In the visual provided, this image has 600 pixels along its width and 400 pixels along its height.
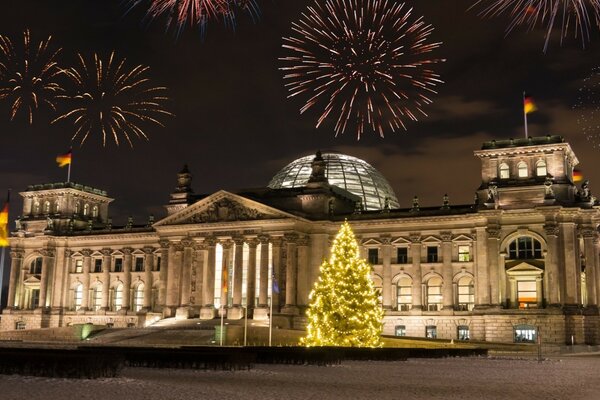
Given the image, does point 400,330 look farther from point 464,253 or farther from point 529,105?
point 529,105

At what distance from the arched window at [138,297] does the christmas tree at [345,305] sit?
4903 cm

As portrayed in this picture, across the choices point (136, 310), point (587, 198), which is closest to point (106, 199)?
point (136, 310)

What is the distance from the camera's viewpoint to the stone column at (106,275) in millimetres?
105769

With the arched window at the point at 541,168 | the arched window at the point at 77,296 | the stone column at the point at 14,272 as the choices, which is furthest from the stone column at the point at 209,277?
the arched window at the point at 541,168

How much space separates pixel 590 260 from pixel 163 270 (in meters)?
52.5

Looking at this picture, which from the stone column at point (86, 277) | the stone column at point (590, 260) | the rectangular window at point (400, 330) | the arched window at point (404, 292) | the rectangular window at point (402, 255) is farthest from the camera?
the stone column at point (86, 277)

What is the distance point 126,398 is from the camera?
22109 millimetres

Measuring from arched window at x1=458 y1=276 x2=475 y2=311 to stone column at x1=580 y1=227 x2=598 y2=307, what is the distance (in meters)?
12.5

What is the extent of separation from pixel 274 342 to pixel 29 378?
4527 cm

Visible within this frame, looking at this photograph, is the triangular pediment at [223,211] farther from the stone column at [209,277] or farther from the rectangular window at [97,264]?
the rectangular window at [97,264]

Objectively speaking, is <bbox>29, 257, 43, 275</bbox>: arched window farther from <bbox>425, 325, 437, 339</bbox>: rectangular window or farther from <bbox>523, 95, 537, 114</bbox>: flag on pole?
Result: <bbox>523, 95, 537, 114</bbox>: flag on pole

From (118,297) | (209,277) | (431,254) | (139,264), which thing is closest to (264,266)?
(209,277)

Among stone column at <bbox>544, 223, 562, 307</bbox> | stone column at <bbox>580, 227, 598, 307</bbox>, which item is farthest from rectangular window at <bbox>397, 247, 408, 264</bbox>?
stone column at <bbox>580, 227, 598, 307</bbox>

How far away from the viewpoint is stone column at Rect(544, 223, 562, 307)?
77938mm
